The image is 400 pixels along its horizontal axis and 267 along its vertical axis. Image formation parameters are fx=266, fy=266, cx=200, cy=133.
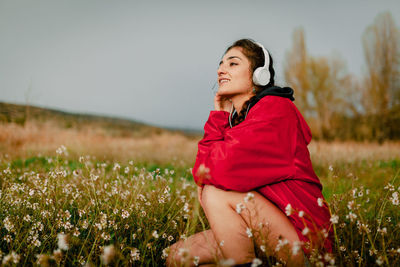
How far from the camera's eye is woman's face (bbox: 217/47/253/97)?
2.84m

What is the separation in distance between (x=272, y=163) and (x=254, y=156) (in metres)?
0.16

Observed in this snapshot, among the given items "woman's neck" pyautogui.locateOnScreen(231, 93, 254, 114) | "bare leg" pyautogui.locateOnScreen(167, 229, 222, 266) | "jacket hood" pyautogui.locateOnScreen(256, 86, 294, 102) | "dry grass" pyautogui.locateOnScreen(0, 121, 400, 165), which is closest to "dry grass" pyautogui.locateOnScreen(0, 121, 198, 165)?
"dry grass" pyautogui.locateOnScreen(0, 121, 400, 165)

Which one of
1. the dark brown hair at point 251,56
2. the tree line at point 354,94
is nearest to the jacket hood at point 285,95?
the dark brown hair at point 251,56

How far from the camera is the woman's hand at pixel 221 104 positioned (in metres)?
2.93

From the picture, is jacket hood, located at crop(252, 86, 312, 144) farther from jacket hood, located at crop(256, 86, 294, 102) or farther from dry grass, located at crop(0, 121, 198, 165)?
dry grass, located at crop(0, 121, 198, 165)

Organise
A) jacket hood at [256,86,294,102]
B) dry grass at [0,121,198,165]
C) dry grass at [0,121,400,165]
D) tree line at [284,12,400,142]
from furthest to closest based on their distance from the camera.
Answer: tree line at [284,12,400,142] → dry grass at [0,121,198,165] → dry grass at [0,121,400,165] → jacket hood at [256,86,294,102]

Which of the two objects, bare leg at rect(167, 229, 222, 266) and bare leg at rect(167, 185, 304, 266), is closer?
bare leg at rect(167, 185, 304, 266)

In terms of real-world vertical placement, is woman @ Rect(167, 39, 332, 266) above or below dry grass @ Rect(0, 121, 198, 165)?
above

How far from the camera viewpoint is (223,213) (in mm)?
2014

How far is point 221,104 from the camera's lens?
296 cm

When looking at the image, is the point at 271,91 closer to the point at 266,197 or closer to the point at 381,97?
the point at 266,197

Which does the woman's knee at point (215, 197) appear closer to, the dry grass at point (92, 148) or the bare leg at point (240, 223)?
the bare leg at point (240, 223)

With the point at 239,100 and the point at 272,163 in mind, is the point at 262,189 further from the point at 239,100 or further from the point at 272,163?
the point at 239,100

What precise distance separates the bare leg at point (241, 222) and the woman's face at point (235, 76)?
1204 mm
